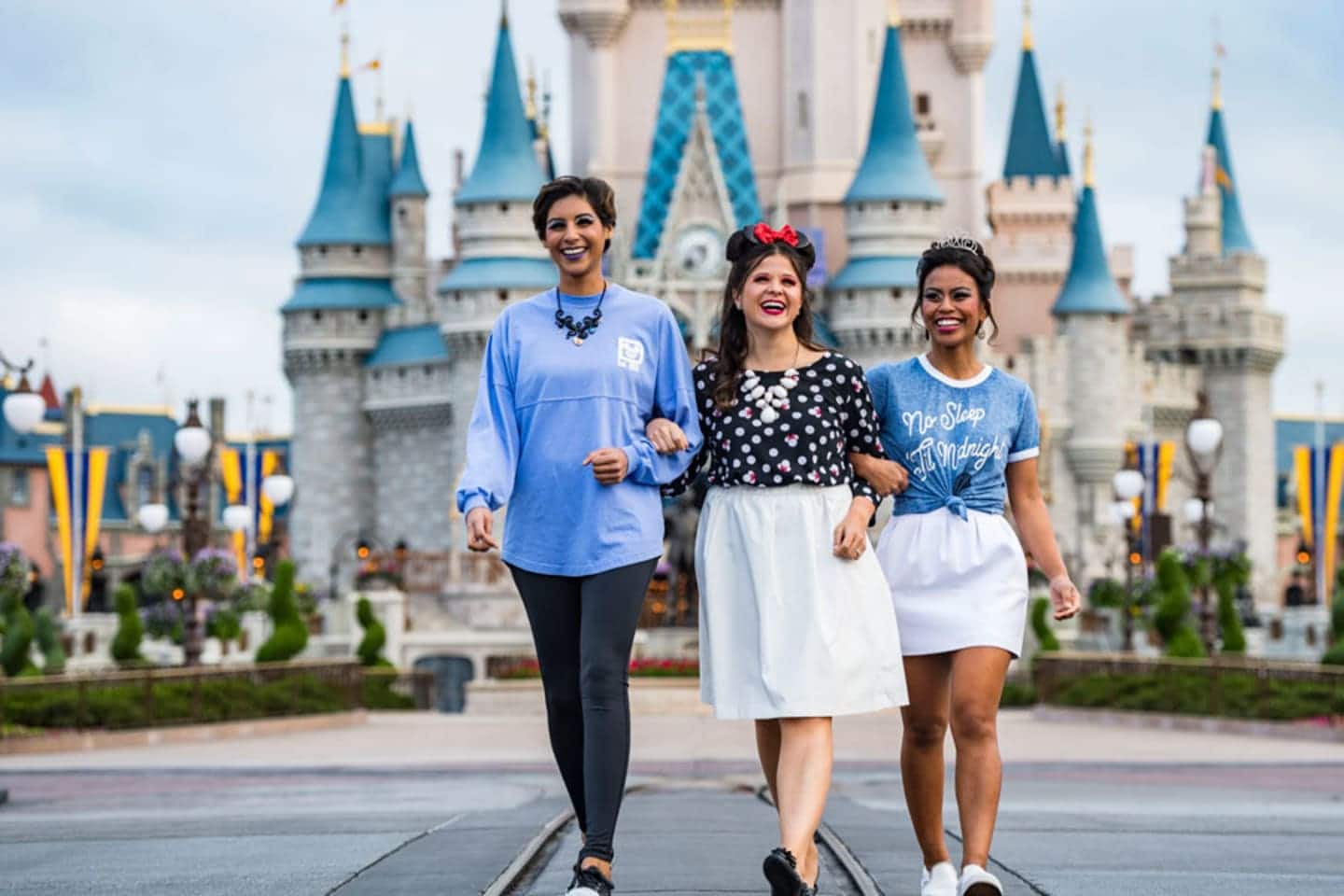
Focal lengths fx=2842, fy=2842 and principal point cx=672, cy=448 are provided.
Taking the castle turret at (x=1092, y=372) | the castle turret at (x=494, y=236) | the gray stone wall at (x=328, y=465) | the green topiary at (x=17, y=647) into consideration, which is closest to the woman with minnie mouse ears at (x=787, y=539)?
the green topiary at (x=17, y=647)

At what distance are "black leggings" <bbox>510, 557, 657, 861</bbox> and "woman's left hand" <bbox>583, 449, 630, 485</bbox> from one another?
0.23 metres

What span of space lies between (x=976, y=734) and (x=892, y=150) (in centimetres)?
5415

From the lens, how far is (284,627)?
100ft

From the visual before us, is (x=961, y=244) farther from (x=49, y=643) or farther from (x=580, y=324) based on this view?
(x=49, y=643)

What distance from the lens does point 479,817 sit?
10594 millimetres

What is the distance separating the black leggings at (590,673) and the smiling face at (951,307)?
99 centimetres

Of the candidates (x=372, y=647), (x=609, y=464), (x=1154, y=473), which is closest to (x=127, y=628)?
(x=372, y=647)

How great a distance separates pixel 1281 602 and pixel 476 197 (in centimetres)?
2379

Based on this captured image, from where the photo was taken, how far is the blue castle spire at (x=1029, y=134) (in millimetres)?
70812

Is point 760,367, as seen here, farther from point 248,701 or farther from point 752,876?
point 248,701

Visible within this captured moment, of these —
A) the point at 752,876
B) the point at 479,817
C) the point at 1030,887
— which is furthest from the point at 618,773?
the point at 479,817

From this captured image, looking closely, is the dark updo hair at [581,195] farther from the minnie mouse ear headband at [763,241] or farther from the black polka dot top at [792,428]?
the black polka dot top at [792,428]

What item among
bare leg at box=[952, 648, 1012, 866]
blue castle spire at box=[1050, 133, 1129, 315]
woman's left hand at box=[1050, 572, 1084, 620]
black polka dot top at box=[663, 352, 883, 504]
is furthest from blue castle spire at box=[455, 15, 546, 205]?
bare leg at box=[952, 648, 1012, 866]

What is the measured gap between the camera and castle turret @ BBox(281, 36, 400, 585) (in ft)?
206
